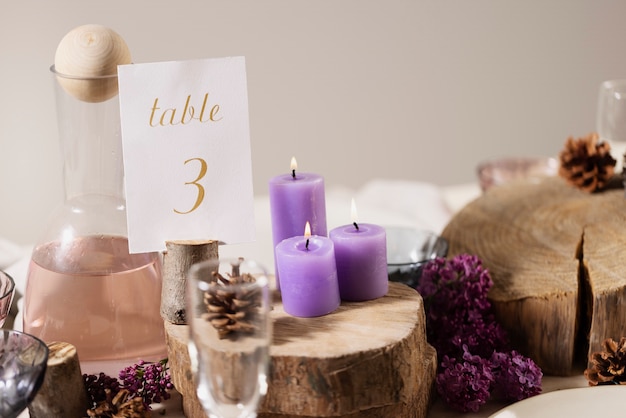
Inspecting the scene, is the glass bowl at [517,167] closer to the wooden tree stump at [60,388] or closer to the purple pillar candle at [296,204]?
the purple pillar candle at [296,204]

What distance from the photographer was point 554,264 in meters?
0.94

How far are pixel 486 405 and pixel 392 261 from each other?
268mm

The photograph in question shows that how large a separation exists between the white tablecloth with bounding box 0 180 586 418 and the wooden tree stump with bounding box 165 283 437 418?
0.09 metres

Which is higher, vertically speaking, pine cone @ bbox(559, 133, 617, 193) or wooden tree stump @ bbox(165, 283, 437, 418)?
pine cone @ bbox(559, 133, 617, 193)

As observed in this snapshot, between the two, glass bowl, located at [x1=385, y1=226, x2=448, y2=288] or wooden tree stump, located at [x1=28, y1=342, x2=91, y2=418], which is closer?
wooden tree stump, located at [x1=28, y1=342, x2=91, y2=418]

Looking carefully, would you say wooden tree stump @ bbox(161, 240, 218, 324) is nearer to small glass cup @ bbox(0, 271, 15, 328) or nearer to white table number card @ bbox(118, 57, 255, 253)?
white table number card @ bbox(118, 57, 255, 253)

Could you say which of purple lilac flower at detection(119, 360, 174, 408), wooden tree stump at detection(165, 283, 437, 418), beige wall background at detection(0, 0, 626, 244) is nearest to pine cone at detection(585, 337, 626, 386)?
wooden tree stump at detection(165, 283, 437, 418)

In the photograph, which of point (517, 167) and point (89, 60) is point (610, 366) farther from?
point (517, 167)

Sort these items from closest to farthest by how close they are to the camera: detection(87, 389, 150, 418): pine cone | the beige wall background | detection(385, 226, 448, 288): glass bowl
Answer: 1. detection(87, 389, 150, 418): pine cone
2. detection(385, 226, 448, 288): glass bowl
3. the beige wall background

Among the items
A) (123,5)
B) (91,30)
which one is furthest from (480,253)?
(123,5)

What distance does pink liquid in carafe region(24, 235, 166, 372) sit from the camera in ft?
2.68

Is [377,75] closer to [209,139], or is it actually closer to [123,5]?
[123,5]

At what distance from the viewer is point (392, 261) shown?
1.05 metres

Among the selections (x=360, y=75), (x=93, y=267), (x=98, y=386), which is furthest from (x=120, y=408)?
(x=360, y=75)
